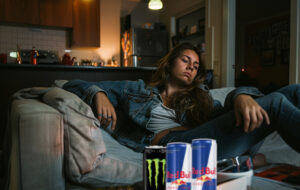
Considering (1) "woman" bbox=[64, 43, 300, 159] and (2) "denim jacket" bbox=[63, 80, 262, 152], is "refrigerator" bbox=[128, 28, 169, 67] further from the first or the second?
(2) "denim jacket" bbox=[63, 80, 262, 152]

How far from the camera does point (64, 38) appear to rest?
4848 mm

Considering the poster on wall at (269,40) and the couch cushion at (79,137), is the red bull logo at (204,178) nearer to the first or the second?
the couch cushion at (79,137)

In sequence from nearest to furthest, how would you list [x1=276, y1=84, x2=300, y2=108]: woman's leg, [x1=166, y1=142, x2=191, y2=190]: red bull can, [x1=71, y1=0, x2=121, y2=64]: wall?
[x1=166, y1=142, x2=191, y2=190]: red bull can < [x1=276, y1=84, x2=300, y2=108]: woman's leg < [x1=71, y1=0, x2=121, y2=64]: wall

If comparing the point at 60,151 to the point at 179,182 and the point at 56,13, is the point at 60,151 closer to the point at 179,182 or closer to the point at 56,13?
the point at 179,182

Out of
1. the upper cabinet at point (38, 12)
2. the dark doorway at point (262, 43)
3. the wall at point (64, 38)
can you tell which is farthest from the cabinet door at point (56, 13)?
the dark doorway at point (262, 43)

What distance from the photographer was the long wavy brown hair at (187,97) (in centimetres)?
130

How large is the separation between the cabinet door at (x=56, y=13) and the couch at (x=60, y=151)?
3.83 meters

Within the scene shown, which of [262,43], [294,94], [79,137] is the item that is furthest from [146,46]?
[79,137]

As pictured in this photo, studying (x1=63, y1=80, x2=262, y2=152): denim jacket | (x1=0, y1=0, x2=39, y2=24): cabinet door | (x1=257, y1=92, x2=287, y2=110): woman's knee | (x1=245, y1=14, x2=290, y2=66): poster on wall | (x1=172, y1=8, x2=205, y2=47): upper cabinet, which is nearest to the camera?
(x1=257, y1=92, x2=287, y2=110): woman's knee

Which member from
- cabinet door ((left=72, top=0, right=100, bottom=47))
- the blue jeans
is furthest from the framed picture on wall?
the blue jeans

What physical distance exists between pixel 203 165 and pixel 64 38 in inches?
190

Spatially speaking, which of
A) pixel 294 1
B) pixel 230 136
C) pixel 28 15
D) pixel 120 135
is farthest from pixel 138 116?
pixel 28 15

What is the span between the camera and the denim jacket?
4.19 feet

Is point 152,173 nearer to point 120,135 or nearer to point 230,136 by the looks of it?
point 230,136
